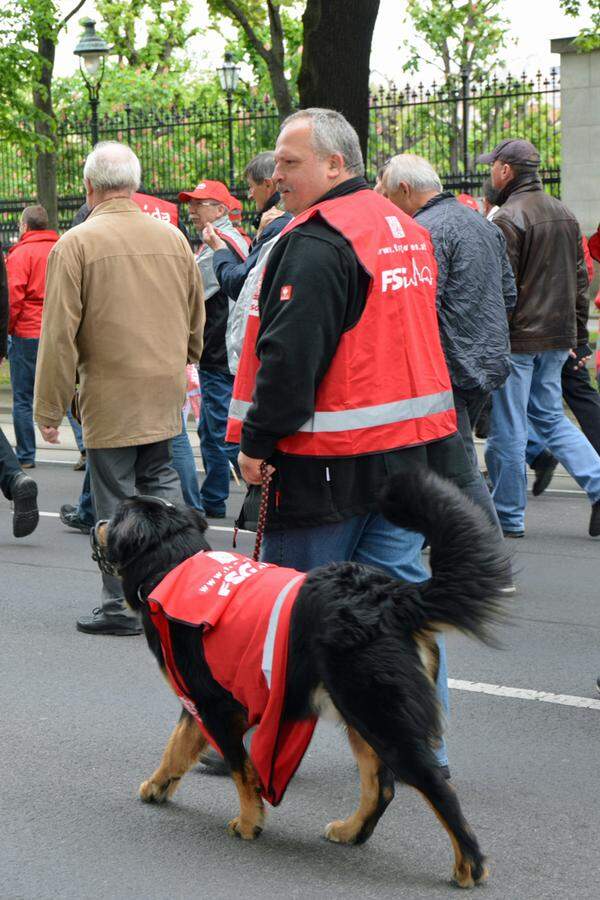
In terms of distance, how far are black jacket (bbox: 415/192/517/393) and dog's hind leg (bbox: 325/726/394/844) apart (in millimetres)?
2670

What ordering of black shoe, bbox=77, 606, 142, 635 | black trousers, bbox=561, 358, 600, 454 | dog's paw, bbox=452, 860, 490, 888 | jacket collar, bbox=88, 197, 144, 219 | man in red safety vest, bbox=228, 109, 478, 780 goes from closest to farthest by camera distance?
dog's paw, bbox=452, 860, 490, 888 → man in red safety vest, bbox=228, 109, 478, 780 → jacket collar, bbox=88, 197, 144, 219 → black shoe, bbox=77, 606, 142, 635 → black trousers, bbox=561, 358, 600, 454

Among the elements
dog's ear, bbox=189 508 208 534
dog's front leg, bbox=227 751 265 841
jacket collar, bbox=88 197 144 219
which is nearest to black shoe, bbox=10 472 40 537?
jacket collar, bbox=88 197 144 219

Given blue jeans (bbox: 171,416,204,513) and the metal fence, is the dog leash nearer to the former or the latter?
blue jeans (bbox: 171,416,204,513)

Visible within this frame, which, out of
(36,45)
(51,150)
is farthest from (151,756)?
(36,45)

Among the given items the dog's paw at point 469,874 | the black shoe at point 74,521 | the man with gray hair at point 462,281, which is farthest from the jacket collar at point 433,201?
the black shoe at point 74,521

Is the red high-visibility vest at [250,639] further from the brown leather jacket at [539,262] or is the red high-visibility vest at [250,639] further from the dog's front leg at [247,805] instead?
the brown leather jacket at [539,262]

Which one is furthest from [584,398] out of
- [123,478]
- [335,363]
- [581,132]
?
[581,132]

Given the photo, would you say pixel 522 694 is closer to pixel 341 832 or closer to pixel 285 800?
pixel 285 800

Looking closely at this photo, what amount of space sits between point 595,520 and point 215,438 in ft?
8.60

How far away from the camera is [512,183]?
25.2ft

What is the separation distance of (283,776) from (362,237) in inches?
61.4

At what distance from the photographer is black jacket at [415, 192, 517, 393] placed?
225 inches

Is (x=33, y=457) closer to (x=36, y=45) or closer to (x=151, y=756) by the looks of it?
(x=151, y=756)

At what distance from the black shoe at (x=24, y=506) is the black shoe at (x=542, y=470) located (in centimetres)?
374
